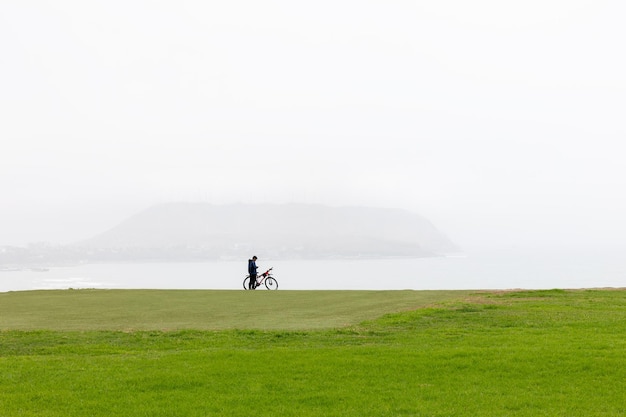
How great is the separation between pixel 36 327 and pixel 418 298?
17.3 m

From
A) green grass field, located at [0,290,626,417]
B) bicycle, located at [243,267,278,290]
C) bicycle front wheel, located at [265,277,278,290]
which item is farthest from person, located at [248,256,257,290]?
green grass field, located at [0,290,626,417]

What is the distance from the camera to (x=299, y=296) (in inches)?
1271

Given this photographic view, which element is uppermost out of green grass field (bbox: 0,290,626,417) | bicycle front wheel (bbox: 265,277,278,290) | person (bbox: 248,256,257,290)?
person (bbox: 248,256,257,290)

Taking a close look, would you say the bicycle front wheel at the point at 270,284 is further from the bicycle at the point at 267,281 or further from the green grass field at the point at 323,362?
the green grass field at the point at 323,362

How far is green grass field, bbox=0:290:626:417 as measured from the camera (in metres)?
11.4

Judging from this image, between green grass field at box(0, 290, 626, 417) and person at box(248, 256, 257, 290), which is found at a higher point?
person at box(248, 256, 257, 290)

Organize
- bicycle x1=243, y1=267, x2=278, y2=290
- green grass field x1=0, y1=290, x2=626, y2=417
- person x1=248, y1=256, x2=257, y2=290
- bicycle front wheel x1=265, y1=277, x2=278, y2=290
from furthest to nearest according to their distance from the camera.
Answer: bicycle front wheel x1=265, y1=277, x2=278, y2=290 → bicycle x1=243, y1=267, x2=278, y2=290 → person x1=248, y1=256, x2=257, y2=290 → green grass field x1=0, y1=290, x2=626, y2=417

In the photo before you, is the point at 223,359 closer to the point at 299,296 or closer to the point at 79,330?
the point at 79,330

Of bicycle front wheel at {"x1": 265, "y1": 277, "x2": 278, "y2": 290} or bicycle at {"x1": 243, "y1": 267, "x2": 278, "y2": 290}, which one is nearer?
bicycle at {"x1": 243, "y1": 267, "x2": 278, "y2": 290}

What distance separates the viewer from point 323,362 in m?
14.3

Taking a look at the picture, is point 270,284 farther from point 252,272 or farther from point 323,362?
point 323,362

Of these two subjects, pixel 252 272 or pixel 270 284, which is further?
pixel 270 284

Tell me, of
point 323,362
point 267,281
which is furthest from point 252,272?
point 323,362

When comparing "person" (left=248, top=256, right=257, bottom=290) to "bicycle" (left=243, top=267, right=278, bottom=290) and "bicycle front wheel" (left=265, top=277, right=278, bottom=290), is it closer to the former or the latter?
"bicycle" (left=243, top=267, right=278, bottom=290)
